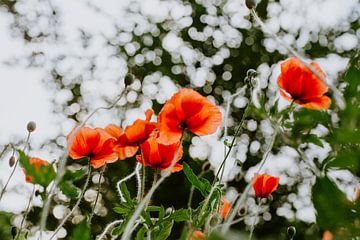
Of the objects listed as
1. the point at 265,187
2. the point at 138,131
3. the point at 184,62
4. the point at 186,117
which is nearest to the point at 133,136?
the point at 138,131

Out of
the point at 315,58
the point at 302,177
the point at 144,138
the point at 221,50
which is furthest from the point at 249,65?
the point at 144,138

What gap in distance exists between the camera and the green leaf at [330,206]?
0.36 meters

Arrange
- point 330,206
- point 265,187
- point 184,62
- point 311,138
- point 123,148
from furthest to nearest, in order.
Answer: point 184,62 → point 265,187 → point 123,148 → point 311,138 → point 330,206

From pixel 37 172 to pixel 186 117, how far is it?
44cm

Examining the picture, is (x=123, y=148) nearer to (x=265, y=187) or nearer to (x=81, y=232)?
(x=265, y=187)

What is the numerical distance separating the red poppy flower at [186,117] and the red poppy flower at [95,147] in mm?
195

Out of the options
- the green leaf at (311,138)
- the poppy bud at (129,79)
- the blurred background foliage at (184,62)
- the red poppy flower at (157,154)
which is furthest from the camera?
the blurred background foliage at (184,62)

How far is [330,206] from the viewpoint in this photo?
364 mm

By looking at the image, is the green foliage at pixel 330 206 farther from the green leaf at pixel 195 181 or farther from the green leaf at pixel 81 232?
the green leaf at pixel 195 181

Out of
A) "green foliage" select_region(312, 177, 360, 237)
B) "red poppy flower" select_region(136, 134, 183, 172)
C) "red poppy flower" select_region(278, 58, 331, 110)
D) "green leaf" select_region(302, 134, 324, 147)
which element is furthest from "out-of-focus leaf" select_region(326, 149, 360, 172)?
"red poppy flower" select_region(136, 134, 183, 172)

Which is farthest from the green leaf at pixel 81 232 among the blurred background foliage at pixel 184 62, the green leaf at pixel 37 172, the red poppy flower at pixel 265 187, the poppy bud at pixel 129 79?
the blurred background foliage at pixel 184 62

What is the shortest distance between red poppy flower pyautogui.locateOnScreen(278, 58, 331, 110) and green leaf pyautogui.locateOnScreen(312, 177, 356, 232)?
0.65m

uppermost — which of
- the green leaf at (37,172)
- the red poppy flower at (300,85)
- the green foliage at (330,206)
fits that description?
the green foliage at (330,206)

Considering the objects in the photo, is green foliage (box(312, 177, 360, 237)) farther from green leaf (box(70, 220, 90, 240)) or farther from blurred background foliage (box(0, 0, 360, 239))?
blurred background foliage (box(0, 0, 360, 239))
